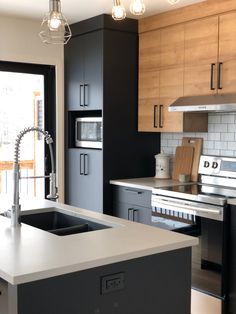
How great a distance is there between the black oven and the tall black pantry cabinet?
35.5 inches

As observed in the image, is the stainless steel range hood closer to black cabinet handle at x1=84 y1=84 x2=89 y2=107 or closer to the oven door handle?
the oven door handle

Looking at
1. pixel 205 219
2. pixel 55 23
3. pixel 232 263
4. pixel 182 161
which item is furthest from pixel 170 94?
pixel 55 23

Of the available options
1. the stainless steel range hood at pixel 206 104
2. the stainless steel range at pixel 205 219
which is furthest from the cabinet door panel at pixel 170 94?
the stainless steel range at pixel 205 219

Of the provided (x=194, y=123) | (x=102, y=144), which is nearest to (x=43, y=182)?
(x=102, y=144)

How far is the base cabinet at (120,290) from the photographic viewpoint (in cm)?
175

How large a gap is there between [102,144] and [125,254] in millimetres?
2585

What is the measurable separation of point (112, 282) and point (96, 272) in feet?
0.34

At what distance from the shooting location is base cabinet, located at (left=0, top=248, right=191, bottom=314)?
175cm

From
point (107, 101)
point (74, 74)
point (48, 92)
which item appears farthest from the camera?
point (48, 92)

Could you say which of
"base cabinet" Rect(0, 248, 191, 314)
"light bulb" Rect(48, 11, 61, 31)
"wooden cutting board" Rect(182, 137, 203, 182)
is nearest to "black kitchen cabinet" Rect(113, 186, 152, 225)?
"wooden cutting board" Rect(182, 137, 203, 182)

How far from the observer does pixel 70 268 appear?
5.77 ft

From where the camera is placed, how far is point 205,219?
11.5ft

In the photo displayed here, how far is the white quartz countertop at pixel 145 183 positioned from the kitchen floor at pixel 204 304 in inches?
38.2

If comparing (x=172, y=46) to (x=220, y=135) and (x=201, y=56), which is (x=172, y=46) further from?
(x=220, y=135)
